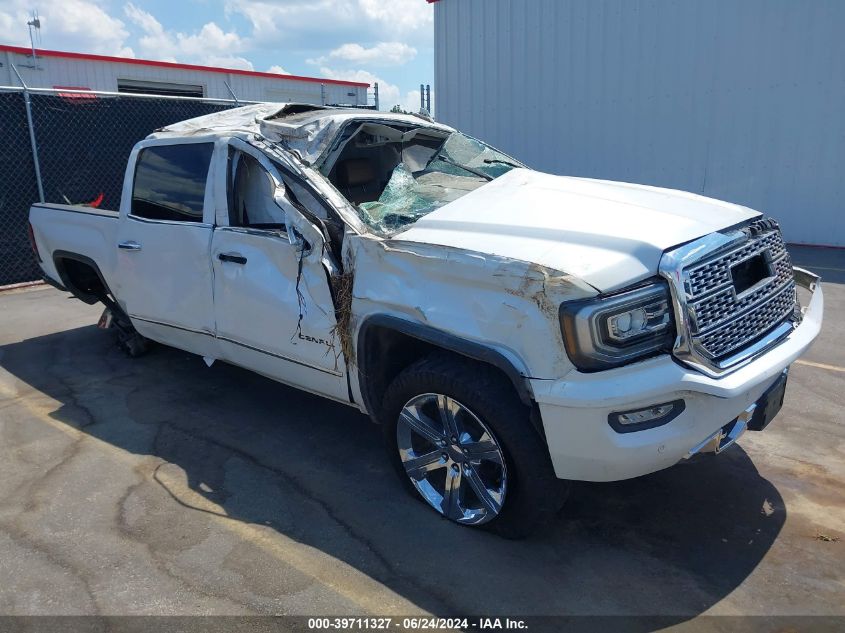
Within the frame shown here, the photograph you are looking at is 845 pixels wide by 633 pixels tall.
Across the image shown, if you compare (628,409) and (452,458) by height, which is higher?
(628,409)

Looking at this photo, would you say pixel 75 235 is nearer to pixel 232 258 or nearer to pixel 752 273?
pixel 232 258

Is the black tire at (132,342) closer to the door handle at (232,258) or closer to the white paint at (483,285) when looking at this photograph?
the white paint at (483,285)

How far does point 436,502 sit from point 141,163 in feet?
10.9

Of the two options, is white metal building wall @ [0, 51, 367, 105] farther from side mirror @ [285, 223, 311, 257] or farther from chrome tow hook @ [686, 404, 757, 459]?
chrome tow hook @ [686, 404, 757, 459]

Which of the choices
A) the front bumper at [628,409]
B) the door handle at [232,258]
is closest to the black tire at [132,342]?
the door handle at [232,258]

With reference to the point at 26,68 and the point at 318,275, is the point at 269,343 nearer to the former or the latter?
the point at 318,275

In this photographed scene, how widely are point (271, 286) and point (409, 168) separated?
135 cm

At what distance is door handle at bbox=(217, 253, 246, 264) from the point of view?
3.90 metres

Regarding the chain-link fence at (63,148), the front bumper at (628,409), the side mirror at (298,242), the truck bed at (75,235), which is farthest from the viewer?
the chain-link fence at (63,148)

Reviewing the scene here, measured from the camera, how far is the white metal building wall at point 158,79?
16.0 metres

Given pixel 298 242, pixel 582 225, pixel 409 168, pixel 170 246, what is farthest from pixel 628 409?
pixel 170 246

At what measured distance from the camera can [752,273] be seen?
312 cm

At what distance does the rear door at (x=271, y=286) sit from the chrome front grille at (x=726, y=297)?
1707 mm

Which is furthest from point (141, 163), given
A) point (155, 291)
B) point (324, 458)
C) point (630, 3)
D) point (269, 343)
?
point (630, 3)
